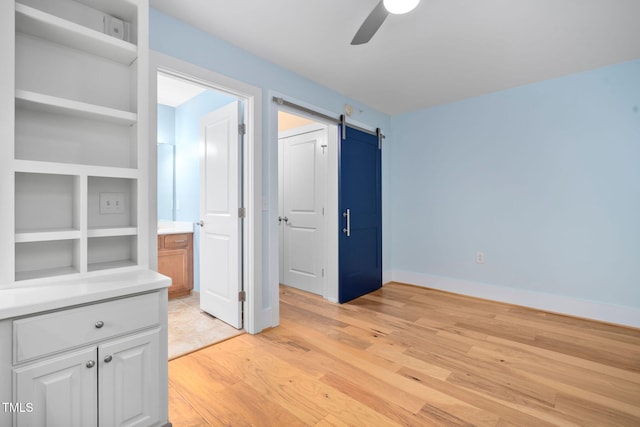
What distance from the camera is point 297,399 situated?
5.64 feet

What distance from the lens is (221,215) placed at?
2803 millimetres

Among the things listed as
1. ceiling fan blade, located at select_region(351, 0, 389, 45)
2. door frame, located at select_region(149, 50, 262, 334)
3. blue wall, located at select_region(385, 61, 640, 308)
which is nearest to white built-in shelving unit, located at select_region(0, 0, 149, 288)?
door frame, located at select_region(149, 50, 262, 334)

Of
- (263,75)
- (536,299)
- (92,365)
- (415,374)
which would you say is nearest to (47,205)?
(92,365)

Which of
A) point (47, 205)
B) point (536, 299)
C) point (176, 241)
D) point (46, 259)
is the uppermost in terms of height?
point (47, 205)

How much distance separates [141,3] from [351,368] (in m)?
2.53

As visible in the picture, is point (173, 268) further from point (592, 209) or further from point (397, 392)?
point (592, 209)

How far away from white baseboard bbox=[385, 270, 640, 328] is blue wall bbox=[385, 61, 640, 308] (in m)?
0.06

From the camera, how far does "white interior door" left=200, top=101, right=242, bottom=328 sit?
2.63 metres

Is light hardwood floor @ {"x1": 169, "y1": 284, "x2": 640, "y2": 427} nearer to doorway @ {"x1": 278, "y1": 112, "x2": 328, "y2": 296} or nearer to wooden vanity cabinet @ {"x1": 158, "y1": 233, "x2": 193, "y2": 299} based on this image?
doorway @ {"x1": 278, "y1": 112, "x2": 328, "y2": 296}

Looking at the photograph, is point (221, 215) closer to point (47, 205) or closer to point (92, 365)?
point (47, 205)

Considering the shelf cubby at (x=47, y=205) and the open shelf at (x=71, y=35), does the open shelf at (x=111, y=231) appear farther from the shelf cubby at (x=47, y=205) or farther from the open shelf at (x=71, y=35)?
the open shelf at (x=71, y=35)

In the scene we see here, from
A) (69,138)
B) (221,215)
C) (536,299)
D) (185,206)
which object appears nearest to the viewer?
(69,138)

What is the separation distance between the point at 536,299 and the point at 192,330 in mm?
3597

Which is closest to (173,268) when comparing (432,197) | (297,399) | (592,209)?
(297,399)
